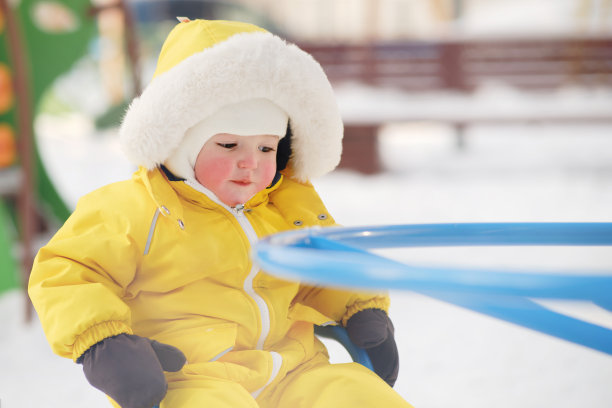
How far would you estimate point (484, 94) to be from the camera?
407cm

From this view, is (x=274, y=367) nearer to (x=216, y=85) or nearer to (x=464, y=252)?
(x=216, y=85)

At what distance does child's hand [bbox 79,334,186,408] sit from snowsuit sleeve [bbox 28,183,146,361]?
0.01m

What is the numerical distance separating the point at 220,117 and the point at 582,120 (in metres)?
3.39

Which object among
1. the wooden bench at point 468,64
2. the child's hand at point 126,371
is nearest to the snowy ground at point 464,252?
the child's hand at point 126,371

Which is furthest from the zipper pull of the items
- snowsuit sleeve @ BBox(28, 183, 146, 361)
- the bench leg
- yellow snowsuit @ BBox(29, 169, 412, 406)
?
the bench leg

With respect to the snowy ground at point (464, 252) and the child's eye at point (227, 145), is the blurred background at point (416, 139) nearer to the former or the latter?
the snowy ground at point (464, 252)

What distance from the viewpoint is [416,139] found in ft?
17.5

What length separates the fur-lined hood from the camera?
2.17ft

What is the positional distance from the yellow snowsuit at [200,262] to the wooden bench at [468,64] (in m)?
→ 3.22

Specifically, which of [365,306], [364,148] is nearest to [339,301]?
[365,306]

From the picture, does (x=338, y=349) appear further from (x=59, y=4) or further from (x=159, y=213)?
(x=59, y=4)

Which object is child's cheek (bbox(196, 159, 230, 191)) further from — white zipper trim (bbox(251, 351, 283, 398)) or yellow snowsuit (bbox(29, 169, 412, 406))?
white zipper trim (bbox(251, 351, 283, 398))

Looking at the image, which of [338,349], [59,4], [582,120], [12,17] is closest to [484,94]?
[582,120]

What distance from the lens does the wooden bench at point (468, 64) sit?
4.10m
